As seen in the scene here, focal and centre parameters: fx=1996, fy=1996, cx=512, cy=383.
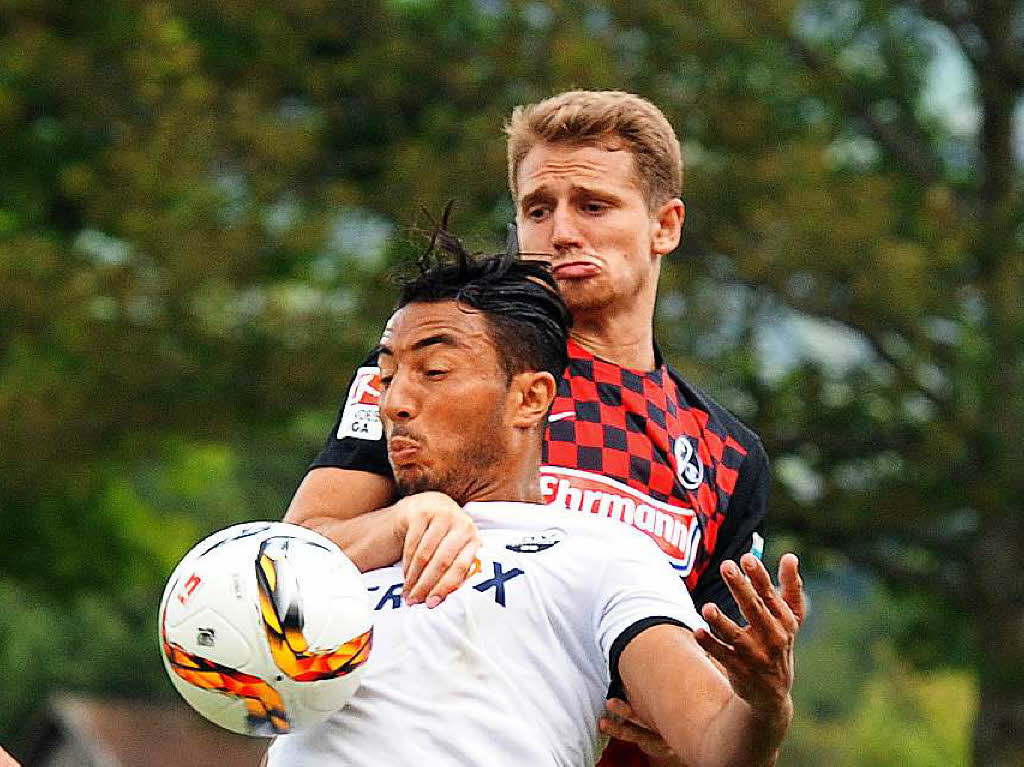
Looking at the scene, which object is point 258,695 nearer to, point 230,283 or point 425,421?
point 425,421

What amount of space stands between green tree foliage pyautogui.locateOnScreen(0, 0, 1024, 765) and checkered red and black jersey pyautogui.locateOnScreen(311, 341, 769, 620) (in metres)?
11.6

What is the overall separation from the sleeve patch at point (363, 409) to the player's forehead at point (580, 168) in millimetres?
676

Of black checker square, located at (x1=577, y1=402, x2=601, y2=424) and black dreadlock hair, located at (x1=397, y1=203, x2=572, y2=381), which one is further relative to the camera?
black checker square, located at (x1=577, y1=402, x2=601, y2=424)

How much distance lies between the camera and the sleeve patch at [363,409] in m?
4.71

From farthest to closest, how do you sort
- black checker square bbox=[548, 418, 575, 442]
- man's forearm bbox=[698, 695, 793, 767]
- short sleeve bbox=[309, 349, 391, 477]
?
1. black checker square bbox=[548, 418, 575, 442]
2. short sleeve bbox=[309, 349, 391, 477]
3. man's forearm bbox=[698, 695, 793, 767]

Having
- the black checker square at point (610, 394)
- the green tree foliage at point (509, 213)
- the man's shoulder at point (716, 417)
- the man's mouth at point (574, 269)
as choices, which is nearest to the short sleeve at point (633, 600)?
the black checker square at point (610, 394)

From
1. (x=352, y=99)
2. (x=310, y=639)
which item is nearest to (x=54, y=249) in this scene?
(x=352, y=99)

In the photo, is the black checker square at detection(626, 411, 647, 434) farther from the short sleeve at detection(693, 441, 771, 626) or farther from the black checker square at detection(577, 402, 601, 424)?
the short sleeve at detection(693, 441, 771, 626)

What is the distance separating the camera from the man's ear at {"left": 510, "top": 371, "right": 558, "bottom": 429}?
4.33 metres

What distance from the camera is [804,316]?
1906 centimetres

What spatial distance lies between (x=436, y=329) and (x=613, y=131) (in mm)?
1110

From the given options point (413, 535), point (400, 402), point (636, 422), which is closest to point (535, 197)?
point (636, 422)

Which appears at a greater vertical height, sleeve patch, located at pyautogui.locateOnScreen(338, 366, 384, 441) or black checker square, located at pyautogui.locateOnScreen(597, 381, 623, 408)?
black checker square, located at pyautogui.locateOnScreen(597, 381, 623, 408)

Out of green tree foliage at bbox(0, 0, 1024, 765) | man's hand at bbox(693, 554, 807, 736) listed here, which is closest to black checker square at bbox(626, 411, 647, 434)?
man's hand at bbox(693, 554, 807, 736)
